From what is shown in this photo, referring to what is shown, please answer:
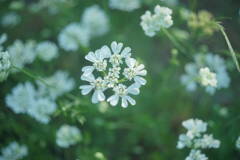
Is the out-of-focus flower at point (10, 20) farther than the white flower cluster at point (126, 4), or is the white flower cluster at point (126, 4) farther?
the out-of-focus flower at point (10, 20)

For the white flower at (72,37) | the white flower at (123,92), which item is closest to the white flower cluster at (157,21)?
the white flower at (123,92)

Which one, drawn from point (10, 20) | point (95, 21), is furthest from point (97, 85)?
point (10, 20)

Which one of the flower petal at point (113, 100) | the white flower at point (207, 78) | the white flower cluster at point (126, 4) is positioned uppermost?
the white flower cluster at point (126, 4)

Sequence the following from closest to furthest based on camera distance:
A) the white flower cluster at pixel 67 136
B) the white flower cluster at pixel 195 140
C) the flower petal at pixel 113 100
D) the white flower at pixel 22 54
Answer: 1. the flower petal at pixel 113 100
2. the white flower cluster at pixel 195 140
3. the white flower cluster at pixel 67 136
4. the white flower at pixel 22 54

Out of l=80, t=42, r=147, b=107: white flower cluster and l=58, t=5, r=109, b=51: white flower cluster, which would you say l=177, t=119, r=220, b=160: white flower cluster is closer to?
Answer: l=80, t=42, r=147, b=107: white flower cluster

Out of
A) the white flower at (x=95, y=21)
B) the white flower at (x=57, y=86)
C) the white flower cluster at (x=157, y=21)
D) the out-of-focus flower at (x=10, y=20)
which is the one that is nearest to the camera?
the white flower cluster at (x=157, y=21)

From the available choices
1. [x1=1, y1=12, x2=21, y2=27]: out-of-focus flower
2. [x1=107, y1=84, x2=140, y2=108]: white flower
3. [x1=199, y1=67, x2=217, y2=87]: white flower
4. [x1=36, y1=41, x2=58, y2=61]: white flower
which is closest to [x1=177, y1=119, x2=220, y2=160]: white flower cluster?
[x1=199, y1=67, x2=217, y2=87]: white flower

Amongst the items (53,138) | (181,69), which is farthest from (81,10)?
(53,138)

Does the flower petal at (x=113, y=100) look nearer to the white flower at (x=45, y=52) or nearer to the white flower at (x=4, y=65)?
the white flower at (x=4, y=65)
